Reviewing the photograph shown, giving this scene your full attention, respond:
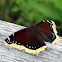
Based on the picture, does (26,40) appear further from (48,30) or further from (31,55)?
(48,30)

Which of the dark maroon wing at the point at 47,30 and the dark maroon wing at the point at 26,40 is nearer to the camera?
the dark maroon wing at the point at 26,40

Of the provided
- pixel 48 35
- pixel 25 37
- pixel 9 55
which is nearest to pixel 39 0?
pixel 48 35

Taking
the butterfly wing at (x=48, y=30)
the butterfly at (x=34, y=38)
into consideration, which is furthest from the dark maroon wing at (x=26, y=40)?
the butterfly wing at (x=48, y=30)

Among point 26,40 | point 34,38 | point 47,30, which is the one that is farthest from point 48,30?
point 26,40

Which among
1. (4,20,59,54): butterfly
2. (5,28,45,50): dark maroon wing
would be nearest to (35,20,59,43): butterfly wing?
(4,20,59,54): butterfly

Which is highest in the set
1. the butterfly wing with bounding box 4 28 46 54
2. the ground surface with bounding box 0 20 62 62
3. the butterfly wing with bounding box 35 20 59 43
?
the butterfly wing with bounding box 35 20 59 43

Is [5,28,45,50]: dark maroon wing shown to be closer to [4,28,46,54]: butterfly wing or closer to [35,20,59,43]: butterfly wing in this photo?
[4,28,46,54]: butterfly wing

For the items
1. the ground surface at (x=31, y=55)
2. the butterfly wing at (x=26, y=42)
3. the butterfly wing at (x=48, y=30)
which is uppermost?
the butterfly wing at (x=48, y=30)

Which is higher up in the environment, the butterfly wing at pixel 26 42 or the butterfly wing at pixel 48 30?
the butterfly wing at pixel 48 30

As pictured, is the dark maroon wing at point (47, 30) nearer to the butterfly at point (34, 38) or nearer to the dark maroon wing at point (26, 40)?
the butterfly at point (34, 38)
